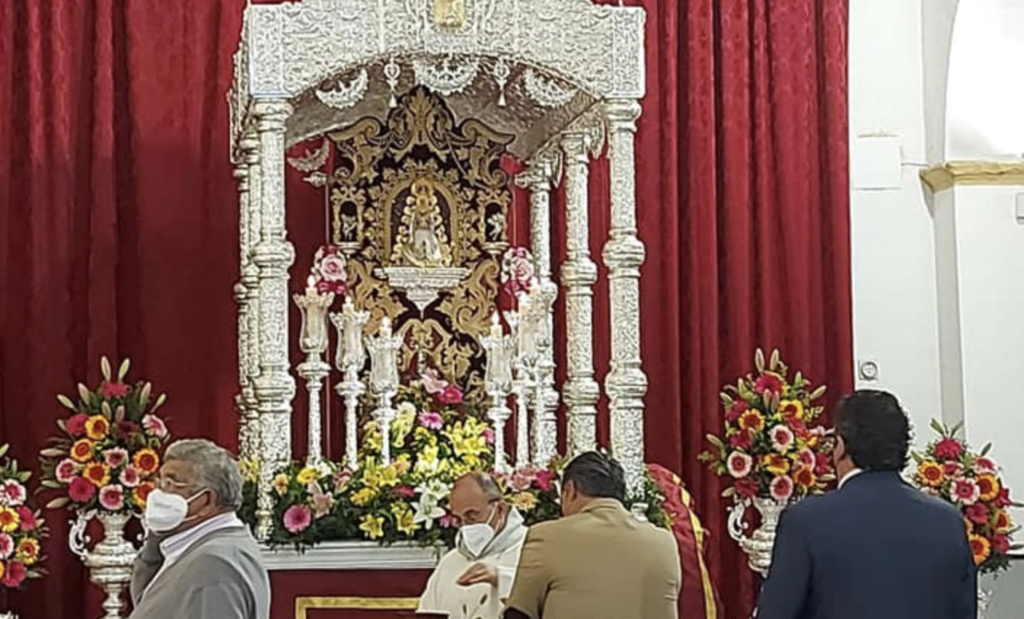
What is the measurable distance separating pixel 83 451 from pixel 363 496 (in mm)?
1100

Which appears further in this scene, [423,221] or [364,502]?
[423,221]

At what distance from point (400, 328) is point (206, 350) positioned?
100 cm

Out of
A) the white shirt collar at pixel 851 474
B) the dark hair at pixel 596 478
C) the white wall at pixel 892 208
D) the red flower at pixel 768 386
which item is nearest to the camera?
the white shirt collar at pixel 851 474

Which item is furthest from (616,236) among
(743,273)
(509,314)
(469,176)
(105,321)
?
(105,321)

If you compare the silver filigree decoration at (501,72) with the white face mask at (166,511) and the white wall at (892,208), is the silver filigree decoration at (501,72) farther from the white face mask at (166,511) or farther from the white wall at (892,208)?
the white face mask at (166,511)

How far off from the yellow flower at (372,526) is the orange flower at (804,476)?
1763mm

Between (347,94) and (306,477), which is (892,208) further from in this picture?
(306,477)

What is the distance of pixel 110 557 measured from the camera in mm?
6344

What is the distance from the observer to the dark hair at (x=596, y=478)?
4.35m

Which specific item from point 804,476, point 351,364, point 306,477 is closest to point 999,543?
point 804,476

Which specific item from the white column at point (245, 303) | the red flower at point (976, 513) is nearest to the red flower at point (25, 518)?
the white column at point (245, 303)

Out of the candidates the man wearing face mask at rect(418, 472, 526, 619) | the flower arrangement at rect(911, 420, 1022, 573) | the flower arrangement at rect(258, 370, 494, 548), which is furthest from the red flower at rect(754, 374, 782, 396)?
the man wearing face mask at rect(418, 472, 526, 619)

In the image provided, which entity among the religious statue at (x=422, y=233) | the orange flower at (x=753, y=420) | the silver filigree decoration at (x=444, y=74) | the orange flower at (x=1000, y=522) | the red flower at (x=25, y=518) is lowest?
the orange flower at (x=1000, y=522)

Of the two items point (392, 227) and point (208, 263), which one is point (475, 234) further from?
point (208, 263)
